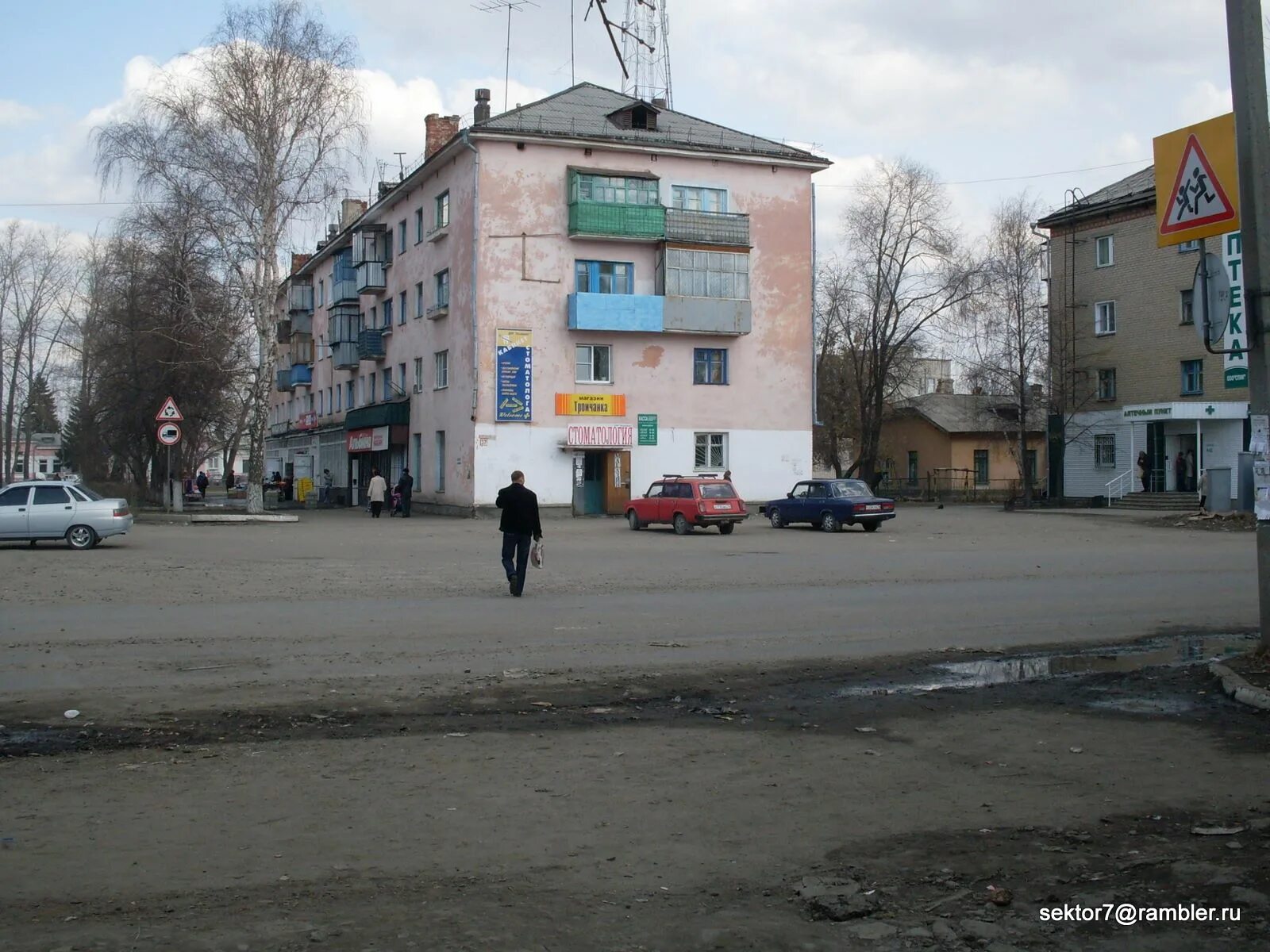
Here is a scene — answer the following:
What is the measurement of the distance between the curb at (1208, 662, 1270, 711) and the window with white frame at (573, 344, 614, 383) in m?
35.0

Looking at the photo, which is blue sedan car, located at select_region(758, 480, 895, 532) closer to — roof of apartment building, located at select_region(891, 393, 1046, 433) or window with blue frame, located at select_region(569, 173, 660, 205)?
window with blue frame, located at select_region(569, 173, 660, 205)

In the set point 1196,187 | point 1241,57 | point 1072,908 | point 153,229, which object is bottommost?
point 1072,908

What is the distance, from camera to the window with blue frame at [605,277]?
144ft

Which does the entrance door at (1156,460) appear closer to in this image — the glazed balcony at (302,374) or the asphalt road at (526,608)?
the asphalt road at (526,608)

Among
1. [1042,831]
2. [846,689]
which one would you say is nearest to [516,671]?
[846,689]

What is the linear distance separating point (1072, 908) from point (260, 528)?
3274 cm

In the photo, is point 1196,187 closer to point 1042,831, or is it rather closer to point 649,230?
point 1042,831

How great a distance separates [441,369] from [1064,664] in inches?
1504

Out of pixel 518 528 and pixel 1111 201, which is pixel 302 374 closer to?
pixel 1111 201

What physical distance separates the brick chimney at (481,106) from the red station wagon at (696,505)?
846 inches

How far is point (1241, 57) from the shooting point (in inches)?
395

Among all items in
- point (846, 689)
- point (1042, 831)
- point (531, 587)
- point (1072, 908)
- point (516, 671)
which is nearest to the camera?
point (1072, 908)

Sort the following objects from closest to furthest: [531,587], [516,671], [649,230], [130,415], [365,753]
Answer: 1. [365,753]
2. [516,671]
3. [531,587]
4. [649,230]
5. [130,415]

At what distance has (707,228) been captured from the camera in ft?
146
